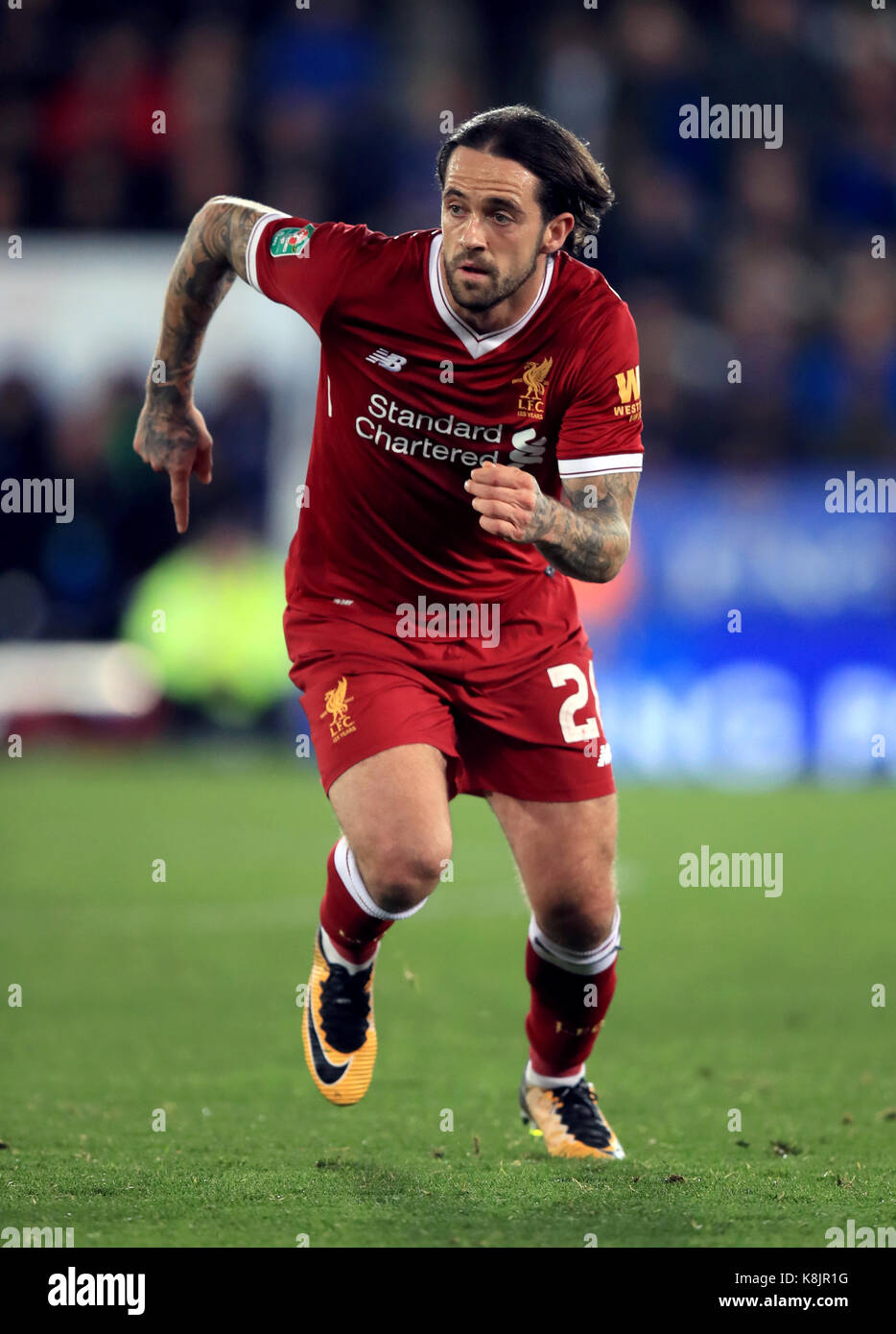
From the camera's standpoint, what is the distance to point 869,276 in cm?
1566

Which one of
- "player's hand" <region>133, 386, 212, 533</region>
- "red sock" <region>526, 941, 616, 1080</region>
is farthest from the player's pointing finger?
"red sock" <region>526, 941, 616, 1080</region>

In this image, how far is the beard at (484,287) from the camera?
14.2ft

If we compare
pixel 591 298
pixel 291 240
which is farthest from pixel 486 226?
pixel 291 240

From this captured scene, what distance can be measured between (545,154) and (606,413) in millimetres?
613

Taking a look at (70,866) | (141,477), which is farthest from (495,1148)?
(141,477)

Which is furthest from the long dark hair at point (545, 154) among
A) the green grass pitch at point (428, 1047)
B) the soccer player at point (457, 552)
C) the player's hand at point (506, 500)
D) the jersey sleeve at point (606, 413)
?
the green grass pitch at point (428, 1047)

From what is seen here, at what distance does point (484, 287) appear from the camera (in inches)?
Result: 171

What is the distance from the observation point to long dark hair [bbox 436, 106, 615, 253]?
4.38m

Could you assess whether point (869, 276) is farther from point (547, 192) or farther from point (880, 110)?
point (547, 192)

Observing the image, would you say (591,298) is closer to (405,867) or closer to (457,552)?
(457,552)

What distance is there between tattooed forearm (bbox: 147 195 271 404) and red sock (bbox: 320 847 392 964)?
4.31ft

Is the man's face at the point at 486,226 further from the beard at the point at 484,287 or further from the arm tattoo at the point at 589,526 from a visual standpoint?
the arm tattoo at the point at 589,526

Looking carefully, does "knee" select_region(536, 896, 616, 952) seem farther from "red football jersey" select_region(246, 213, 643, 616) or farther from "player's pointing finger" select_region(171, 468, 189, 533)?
"player's pointing finger" select_region(171, 468, 189, 533)

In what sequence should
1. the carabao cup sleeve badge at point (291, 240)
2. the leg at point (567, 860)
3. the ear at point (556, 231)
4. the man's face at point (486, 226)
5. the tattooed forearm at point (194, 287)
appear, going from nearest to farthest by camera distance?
the man's face at point (486, 226)
the ear at point (556, 231)
the leg at point (567, 860)
the carabao cup sleeve badge at point (291, 240)
the tattooed forearm at point (194, 287)
